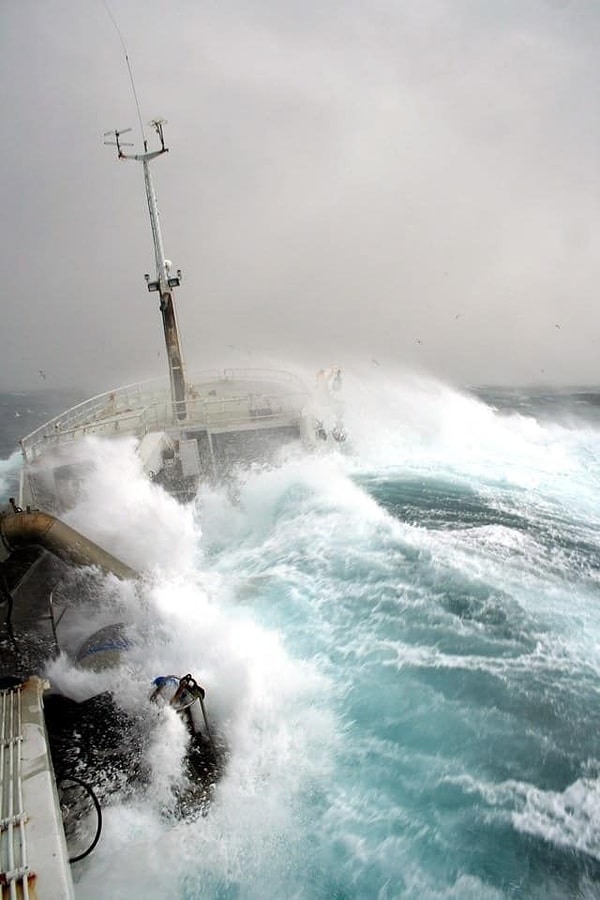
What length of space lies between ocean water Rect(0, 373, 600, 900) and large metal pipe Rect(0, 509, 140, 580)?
116 centimetres

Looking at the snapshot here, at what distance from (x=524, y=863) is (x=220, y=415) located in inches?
718

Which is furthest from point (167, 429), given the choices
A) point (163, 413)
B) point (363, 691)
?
point (363, 691)

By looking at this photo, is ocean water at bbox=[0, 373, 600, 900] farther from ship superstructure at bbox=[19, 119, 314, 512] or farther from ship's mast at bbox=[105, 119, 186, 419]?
ship's mast at bbox=[105, 119, 186, 419]

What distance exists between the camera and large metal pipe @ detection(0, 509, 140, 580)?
959 centimetres

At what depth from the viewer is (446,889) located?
4.26 metres

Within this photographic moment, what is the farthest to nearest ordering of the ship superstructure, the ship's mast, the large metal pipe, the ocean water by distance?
the ship's mast, the ship superstructure, the large metal pipe, the ocean water

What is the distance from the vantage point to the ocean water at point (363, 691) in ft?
14.7

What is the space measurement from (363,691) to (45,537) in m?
7.39

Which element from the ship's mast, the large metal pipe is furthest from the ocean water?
the ship's mast

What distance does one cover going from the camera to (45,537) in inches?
379

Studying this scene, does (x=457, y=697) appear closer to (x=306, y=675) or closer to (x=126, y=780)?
(x=306, y=675)

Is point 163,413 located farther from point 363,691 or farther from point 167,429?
point 363,691

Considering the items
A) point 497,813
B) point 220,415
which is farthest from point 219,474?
point 497,813

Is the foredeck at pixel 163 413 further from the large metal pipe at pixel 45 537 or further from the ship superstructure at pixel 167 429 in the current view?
the large metal pipe at pixel 45 537
